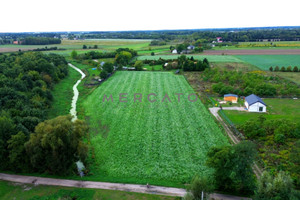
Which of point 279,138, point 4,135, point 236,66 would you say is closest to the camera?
point 4,135

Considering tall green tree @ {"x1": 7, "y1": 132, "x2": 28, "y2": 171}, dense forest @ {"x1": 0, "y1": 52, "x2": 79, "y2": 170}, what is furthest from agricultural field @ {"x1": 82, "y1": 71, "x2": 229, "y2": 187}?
dense forest @ {"x1": 0, "y1": 52, "x2": 79, "y2": 170}

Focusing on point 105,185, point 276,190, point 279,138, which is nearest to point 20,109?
point 105,185

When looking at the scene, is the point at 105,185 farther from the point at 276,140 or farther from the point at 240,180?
the point at 276,140

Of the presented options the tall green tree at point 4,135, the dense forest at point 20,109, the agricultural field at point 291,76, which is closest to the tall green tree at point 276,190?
the dense forest at point 20,109

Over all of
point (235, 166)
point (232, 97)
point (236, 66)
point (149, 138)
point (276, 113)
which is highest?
point (236, 66)

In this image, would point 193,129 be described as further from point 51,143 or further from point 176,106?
point 51,143

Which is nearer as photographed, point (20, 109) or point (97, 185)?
point (97, 185)

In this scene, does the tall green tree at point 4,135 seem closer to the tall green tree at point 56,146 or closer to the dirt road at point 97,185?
the dirt road at point 97,185

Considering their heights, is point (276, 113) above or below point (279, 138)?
above

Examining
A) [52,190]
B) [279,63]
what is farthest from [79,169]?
[279,63]
